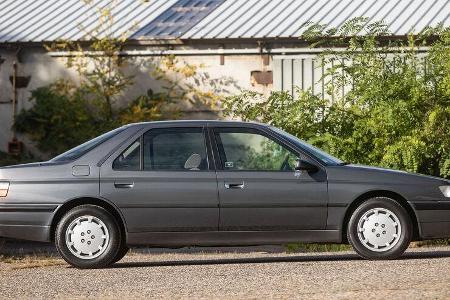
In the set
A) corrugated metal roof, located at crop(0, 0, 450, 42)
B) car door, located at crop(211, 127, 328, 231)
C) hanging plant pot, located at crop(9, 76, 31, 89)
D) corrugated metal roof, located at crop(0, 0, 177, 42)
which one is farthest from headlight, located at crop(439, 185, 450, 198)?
hanging plant pot, located at crop(9, 76, 31, 89)

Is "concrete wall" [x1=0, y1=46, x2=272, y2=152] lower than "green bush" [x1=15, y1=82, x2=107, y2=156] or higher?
higher

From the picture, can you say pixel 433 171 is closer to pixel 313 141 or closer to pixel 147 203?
pixel 313 141

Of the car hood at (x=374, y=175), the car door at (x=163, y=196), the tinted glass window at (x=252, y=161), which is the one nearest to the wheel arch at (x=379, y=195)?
the car hood at (x=374, y=175)

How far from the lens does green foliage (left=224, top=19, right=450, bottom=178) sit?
1778 centimetres

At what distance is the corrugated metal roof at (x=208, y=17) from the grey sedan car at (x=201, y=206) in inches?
382

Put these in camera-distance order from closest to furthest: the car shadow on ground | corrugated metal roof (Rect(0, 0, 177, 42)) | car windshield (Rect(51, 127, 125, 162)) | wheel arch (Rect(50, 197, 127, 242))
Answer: wheel arch (Rect(50, 197, 127, 242))
car windshield (Rect(51, 127, 125, 162))
the car shadow on ground
corrugated metal roof (Rect(0, 0, 177, 42))

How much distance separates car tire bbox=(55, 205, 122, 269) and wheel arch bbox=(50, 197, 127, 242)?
11cm

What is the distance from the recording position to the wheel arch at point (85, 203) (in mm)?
12695

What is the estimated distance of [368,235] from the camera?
41.6ft

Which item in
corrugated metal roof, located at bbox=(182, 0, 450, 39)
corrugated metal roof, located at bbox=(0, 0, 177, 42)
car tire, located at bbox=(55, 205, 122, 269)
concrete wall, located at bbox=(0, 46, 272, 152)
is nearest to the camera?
car tire, located at bbox=(55, 205, 122, 269)

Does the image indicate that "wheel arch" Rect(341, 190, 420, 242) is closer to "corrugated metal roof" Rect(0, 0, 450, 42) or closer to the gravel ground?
the gravel ground

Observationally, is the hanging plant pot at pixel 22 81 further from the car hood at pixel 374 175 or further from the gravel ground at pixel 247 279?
the car hood at pixel 374 175

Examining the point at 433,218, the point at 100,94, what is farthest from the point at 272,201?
the point at 100,94

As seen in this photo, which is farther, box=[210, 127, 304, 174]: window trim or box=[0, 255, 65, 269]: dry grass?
box=[0, 255, 65, 269]: dry grass
